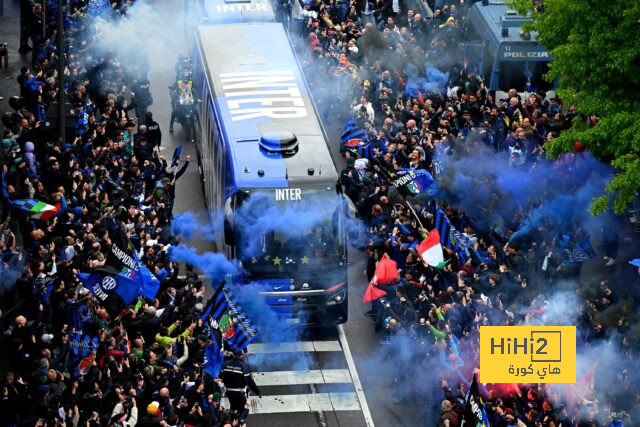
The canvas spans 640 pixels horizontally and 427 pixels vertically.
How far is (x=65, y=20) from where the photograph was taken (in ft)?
111

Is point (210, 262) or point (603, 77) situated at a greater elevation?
point (603, 77)

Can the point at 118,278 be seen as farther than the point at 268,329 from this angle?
No

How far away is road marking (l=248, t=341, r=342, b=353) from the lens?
23047 millimetres

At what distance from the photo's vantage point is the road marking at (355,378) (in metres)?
21.4

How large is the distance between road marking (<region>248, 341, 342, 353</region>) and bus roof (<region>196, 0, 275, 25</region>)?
893cm

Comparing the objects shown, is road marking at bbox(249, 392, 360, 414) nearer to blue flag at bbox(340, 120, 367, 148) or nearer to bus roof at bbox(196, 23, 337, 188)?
bus roof at bbox(196, 23, 337, 188)

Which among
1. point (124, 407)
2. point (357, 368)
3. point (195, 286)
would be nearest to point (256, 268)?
point (195, 286)

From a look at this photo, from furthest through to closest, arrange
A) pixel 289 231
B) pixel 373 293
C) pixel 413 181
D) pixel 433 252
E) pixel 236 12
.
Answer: pixel 236 12 → pixel 413 181 → pixel 433 252 → pixel 373 293 → pixel 289 231

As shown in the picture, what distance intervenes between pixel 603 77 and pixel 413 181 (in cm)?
Result: 433

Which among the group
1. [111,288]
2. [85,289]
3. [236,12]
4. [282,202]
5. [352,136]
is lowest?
[352,136]

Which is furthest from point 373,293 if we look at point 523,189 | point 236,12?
point 236,12

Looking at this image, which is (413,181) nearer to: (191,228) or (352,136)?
(352,136)

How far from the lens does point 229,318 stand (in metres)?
21.0

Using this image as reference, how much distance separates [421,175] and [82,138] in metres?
6.77
